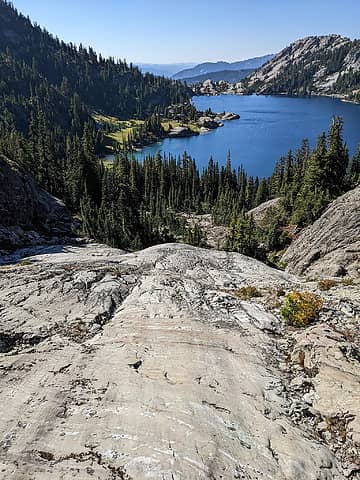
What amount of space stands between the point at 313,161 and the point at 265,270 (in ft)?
138

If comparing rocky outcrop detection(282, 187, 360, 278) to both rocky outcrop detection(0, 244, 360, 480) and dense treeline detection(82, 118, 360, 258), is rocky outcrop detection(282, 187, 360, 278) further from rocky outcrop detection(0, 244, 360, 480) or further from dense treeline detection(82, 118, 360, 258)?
rocky outcrop detection(0, 244, 360, 480)

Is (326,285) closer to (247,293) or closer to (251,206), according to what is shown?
(247,293)

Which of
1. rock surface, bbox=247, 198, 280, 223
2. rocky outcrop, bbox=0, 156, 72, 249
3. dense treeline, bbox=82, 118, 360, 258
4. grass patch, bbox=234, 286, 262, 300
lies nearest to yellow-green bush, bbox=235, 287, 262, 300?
grass patch, bbox=234, 286, 262, 300

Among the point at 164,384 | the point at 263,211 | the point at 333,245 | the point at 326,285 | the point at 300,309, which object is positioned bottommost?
the point at 263,211

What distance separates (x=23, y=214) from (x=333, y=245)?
5271 centimetres

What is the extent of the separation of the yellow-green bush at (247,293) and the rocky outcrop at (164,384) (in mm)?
→ 666

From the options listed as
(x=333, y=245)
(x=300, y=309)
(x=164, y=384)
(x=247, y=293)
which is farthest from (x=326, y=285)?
(x=333, y=245)

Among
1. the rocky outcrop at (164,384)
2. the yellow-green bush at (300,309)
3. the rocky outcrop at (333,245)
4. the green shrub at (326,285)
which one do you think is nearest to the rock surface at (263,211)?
the rocky outcrop at (333,245)

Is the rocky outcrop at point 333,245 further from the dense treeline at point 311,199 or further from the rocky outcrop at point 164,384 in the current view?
the rocky outcrop at point 164,384

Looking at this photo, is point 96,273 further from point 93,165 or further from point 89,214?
point 93,165

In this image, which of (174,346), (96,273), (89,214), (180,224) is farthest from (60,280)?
(180,224)

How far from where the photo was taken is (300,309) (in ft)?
70.6

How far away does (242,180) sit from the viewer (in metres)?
145

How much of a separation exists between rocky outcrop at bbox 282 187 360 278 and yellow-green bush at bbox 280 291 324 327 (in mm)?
20048
